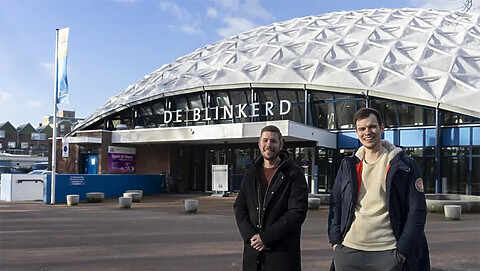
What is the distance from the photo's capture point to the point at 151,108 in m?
32.2

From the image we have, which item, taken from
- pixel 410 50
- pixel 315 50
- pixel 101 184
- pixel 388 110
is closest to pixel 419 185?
pixel 101 184

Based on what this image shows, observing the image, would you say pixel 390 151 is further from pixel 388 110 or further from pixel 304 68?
pixel 304 68

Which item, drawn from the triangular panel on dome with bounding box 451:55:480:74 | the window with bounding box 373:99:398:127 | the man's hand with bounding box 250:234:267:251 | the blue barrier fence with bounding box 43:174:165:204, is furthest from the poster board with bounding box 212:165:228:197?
the man's hand with bounding box 250:234:267:251

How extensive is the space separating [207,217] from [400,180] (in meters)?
12.5

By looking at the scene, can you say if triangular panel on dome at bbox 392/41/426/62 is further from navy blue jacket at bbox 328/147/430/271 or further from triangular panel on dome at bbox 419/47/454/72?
navy blue jacket at bbox 328/147/430/271

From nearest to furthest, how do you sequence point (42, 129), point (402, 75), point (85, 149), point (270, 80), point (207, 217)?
point (207, 217)
point (402, 75)
point (270, 80)
point (85, 149)
point (42, 129)

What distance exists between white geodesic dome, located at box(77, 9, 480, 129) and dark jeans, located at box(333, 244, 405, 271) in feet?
71.6

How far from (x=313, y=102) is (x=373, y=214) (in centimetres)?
2403

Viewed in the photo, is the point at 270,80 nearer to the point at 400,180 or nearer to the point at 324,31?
the point at 324,31

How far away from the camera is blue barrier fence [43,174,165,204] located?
71.8 feet

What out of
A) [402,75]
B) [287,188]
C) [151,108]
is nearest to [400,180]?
[287,188]

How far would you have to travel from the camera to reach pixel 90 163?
98.6 ft

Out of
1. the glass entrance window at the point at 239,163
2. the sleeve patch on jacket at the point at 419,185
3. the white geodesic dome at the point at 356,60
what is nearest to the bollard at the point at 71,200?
the glass entrance window at the point at 239,163

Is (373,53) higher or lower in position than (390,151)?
higher
